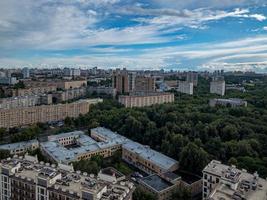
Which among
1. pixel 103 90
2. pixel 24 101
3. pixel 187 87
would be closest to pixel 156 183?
pixel 24 101

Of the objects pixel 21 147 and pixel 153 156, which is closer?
pixel 153 156

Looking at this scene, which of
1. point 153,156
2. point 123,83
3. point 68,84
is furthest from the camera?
point 68,84

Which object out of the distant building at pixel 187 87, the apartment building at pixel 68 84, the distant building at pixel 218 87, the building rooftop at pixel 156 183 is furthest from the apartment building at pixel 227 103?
the apartment building at pixel 68 84

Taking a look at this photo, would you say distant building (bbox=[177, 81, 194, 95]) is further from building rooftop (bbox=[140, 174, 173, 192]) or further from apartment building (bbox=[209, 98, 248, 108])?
building rooftop (bbox=[140, 174, 173, 192])

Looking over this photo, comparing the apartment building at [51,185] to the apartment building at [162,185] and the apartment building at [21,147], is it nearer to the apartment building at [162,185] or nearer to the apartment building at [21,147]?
the apartment building at [162,185]

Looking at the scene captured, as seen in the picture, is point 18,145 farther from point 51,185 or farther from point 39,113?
point 51,185

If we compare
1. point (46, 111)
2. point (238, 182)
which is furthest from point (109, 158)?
point (46, 111)

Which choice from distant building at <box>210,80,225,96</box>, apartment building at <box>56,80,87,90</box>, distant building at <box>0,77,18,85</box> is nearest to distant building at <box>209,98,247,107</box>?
distant building at <box>210,80,225,96</box>
